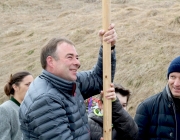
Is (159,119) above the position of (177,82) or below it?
below

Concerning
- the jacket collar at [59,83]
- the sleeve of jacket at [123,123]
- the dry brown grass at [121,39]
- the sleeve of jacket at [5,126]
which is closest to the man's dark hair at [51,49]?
the jacket collar at [59,83]

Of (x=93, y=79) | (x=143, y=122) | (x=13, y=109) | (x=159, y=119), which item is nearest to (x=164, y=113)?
(x=159, y=119)

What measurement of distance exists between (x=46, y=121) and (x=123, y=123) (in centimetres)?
85

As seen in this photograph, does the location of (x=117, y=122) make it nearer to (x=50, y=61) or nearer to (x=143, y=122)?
(x=143, y=122)

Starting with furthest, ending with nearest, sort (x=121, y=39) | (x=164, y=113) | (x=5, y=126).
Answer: (x=121, y=39) → (x=5, y=126) → (x=164, y=113)

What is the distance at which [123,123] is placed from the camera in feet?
10.0

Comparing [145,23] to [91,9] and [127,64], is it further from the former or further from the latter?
[91,9]

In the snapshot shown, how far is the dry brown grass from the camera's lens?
9.03 m

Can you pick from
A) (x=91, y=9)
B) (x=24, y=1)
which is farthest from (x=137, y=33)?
(x=24, y=1)

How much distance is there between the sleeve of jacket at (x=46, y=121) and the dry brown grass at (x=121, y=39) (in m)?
5.16

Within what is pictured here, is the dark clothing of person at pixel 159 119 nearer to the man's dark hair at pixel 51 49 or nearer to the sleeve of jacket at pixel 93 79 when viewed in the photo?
the sleeve of jacket at pixel 93 79

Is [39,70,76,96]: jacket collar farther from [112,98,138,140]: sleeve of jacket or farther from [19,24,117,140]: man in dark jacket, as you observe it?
[112,98,138,140]: sleeve of jacket

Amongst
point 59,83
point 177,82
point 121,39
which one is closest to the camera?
point 59,83

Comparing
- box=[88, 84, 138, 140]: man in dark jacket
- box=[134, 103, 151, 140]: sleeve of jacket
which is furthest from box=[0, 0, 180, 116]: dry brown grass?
box=[88, 84, 138, 140]: man in dark jacket
